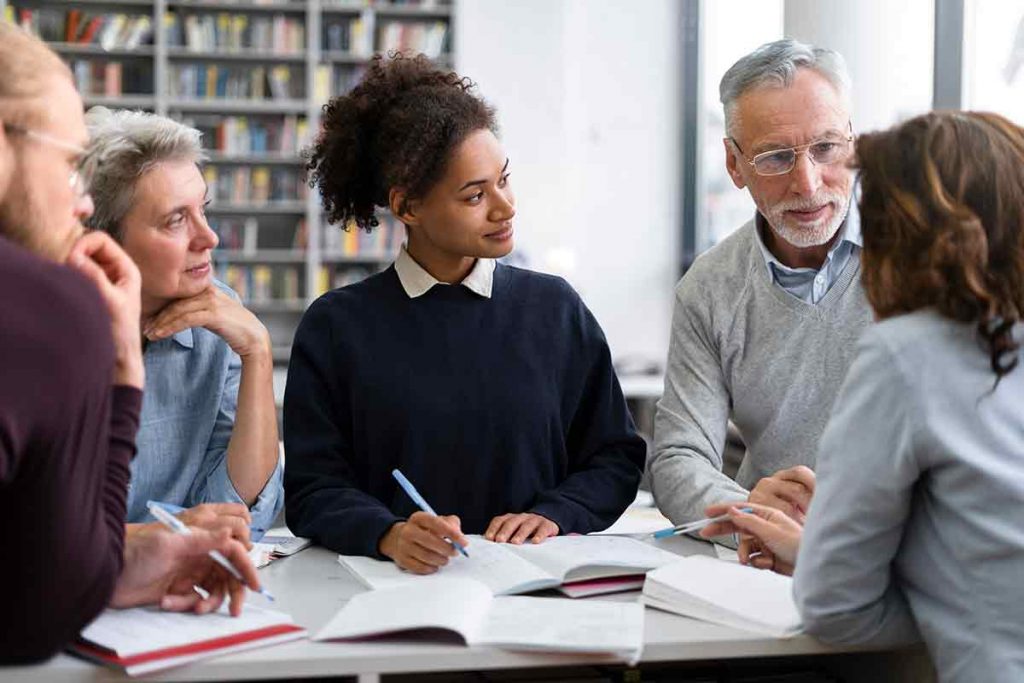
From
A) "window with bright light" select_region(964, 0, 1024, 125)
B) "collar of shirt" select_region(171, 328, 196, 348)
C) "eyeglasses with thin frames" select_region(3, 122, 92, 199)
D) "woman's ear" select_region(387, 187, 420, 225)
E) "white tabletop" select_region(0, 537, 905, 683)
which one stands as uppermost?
"window with bright light" select_region(964, 0, 1024, 125)

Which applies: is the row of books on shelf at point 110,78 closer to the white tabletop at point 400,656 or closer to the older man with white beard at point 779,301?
the older man with white beard at point 779,301

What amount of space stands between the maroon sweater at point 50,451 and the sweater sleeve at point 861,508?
30.7 inches

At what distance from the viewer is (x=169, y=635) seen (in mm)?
1358

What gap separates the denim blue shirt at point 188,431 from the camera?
1.94 metres

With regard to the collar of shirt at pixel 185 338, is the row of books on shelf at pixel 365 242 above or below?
below

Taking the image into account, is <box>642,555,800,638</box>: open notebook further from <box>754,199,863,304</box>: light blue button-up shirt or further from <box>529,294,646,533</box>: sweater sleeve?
<box>754,199,863,304</box>: light blue button-up shirt

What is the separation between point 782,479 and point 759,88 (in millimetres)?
757

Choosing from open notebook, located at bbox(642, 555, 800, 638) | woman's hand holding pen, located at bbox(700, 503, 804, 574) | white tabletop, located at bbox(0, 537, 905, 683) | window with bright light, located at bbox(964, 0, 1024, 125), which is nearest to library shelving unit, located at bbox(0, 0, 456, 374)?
window with bright light, located at bbox(964, 0, 1024, 125)

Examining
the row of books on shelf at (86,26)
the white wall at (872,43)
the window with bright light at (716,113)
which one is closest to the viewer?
the white wall at (872,43)

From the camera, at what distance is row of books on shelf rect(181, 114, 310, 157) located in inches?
290

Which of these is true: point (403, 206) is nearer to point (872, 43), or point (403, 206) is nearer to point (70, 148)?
point (70, 148)

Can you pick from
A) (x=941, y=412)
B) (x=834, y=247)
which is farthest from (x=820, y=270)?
(x=941, y=412)

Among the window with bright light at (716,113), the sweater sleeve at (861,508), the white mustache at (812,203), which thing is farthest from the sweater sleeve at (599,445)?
the window with bright light at (716,113)

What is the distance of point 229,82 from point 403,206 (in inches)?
224
